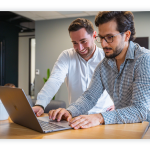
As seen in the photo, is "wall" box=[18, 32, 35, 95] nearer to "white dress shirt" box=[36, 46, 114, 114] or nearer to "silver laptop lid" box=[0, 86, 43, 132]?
"white dress shirt" box=[36, 46, 114, 114]

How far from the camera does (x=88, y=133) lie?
101 cm

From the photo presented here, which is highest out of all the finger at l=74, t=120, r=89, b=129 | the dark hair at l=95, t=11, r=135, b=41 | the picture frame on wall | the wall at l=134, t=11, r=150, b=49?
the wall at l=134, t=11, r=150, b=49

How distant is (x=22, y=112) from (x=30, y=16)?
5007 mm

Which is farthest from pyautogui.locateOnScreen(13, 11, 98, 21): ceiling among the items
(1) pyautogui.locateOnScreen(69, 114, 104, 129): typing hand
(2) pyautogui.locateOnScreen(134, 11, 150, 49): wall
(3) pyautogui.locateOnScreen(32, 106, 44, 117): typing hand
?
(1) pyautogui.locateOnScreen(69, 114, 104, 129): typing hand

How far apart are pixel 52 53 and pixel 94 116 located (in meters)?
4.89

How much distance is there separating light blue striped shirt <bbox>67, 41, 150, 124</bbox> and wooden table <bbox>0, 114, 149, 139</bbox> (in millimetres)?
75

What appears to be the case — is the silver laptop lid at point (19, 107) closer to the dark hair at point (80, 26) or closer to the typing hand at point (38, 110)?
the typing hand at point (38, 110)

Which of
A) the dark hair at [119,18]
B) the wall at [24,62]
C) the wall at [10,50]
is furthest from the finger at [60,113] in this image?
the wall at [24,62]

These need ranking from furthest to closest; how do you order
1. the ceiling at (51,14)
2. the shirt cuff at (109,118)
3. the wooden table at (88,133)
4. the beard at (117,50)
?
1. the ceiling at (51,14)
2. the beard at (117,50)
3. the shirt cuff at (109,118)
4. the wooden table at (88,133)

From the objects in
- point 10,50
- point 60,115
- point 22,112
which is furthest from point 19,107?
point 10,50

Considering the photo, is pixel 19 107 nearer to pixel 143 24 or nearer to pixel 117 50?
pixel 117 50

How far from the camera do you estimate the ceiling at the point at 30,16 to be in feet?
17.3

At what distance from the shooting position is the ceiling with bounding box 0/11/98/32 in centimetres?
528
